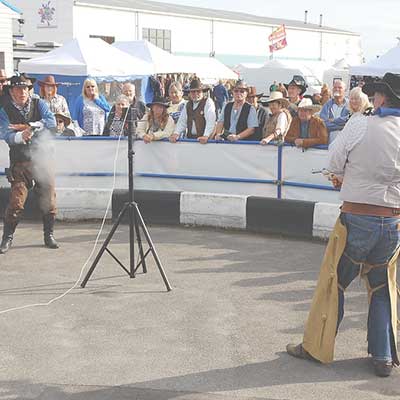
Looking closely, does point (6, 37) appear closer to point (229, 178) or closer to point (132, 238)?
point (229, 178)

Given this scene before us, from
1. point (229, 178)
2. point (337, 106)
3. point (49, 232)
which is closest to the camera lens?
point (49, 232)

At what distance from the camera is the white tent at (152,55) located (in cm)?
2045

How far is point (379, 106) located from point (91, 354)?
2.52 m

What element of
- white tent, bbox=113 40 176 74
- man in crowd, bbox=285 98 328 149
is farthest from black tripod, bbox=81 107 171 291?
white tent, bbox=113 40 176 74

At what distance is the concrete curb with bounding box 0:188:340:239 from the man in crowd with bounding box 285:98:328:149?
726mm

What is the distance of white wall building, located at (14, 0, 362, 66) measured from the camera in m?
37.7

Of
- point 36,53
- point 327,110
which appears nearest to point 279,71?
point 36,53

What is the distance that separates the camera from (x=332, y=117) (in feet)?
31.8

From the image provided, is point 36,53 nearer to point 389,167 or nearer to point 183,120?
point 183,120

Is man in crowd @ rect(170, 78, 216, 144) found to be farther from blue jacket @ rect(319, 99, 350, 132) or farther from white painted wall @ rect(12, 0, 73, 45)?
white painted wall @ rect(12, 0, 73, 45)

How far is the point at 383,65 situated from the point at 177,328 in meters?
11.1

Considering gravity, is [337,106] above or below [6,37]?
below

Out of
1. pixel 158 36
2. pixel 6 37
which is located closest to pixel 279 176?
pixel 6 37

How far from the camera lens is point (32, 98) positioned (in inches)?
300
